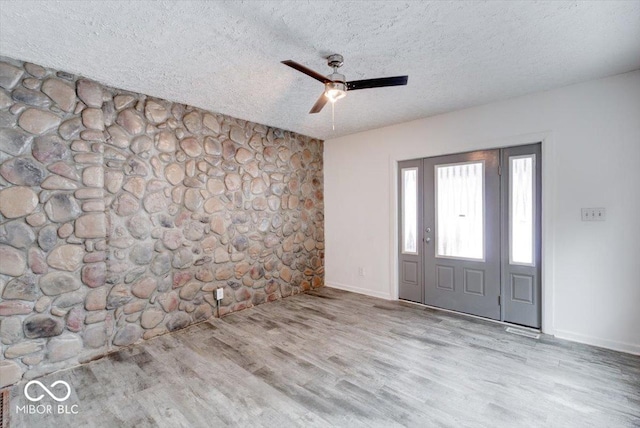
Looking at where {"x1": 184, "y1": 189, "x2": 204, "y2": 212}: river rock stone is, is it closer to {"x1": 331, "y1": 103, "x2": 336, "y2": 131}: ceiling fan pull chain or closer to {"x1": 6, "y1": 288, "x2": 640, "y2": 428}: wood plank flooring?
{"x1": 6, "y1": 288, "x2": 640, "y2": 428}: wood plank flooring

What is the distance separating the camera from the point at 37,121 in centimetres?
240

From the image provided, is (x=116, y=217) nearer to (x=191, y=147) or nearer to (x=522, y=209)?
(x=191, y=147)

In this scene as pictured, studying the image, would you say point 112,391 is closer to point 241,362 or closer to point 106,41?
point 241,362

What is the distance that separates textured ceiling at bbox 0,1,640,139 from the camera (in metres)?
1.81

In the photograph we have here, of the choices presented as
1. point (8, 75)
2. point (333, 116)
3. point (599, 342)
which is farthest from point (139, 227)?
point (599, 342)

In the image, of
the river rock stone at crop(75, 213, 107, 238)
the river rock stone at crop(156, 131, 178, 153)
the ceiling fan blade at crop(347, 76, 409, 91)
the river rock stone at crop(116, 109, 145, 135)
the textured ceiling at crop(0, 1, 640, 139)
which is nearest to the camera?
the textured ceiling at crop(0, 1, 640, 139)

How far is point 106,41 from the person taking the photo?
6.97 ft

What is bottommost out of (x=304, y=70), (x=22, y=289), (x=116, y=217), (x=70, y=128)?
(x=22, y=289)

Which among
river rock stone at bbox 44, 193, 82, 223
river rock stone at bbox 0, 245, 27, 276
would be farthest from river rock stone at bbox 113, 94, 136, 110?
river rock stone at bbox 0, 245, 27, 276

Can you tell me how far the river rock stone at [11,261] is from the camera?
2.25 m

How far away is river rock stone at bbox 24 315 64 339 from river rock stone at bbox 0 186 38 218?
84 cm

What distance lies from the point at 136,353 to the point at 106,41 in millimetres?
2638

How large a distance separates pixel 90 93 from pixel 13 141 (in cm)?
71

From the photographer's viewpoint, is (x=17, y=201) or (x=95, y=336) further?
(x=95, y=336)
